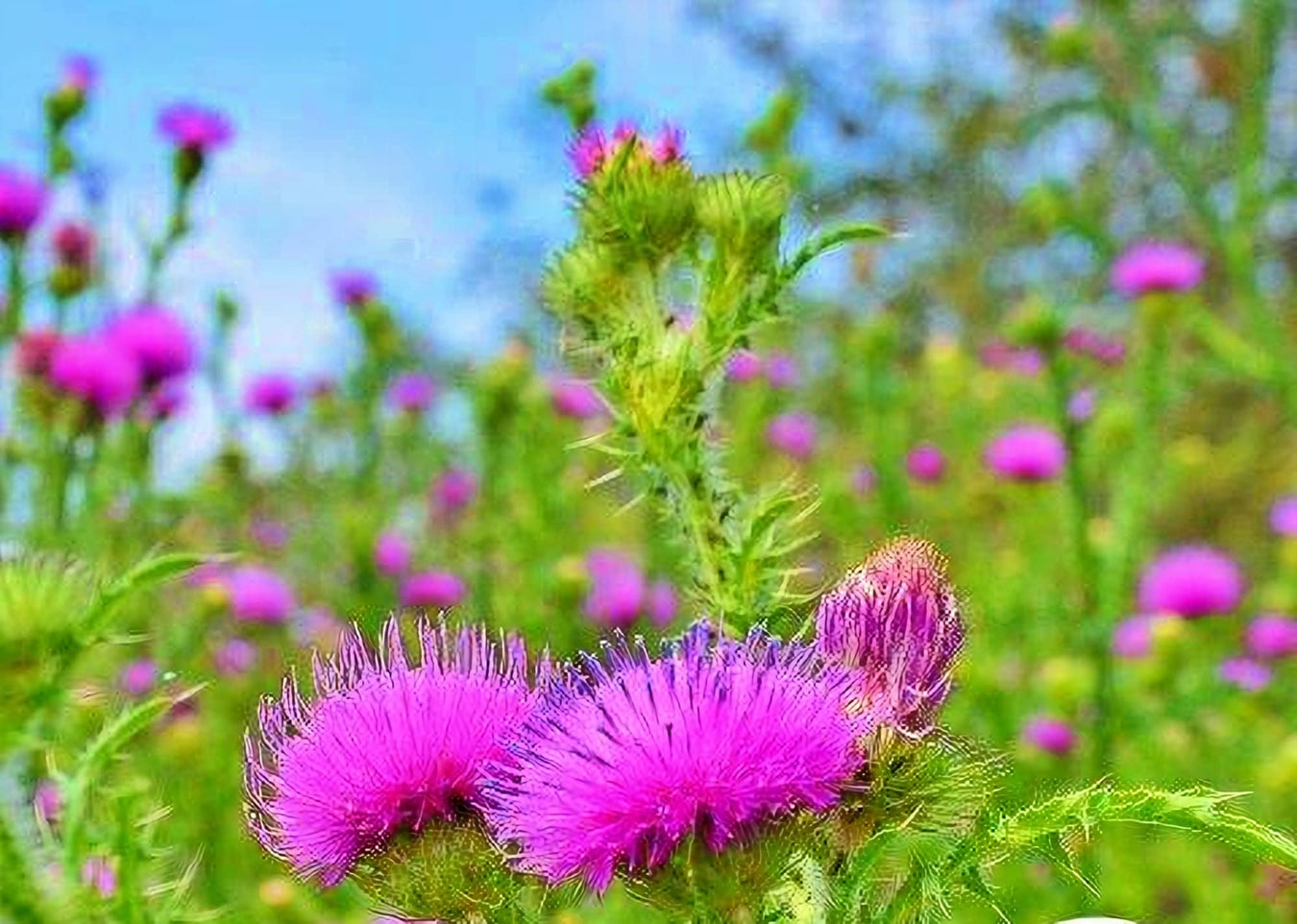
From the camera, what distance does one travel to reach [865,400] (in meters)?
4.56

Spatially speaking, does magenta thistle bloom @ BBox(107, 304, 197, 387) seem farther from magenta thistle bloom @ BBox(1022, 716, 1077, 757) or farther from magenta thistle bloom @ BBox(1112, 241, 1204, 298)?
magenta thistle bloom @ BBox(1112, 241, 1204, 298)

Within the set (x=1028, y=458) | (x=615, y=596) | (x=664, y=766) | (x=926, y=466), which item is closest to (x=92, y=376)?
(x=615, y=596)

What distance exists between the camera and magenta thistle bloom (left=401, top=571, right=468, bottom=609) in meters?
4.20

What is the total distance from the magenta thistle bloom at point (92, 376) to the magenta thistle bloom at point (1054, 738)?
187 cm

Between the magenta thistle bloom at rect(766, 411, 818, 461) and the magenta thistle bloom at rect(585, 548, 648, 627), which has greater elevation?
the magenta thistle bloom at rect(766, 411, 818, 461)

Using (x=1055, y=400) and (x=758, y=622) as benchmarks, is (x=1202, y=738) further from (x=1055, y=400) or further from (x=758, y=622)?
(x=758, y=622)

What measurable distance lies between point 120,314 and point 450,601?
0.94 meters

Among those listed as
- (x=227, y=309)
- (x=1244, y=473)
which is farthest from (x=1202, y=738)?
(x=1244, y=473)

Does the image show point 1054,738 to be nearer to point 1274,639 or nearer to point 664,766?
point 1274,639

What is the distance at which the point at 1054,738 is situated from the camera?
367cm

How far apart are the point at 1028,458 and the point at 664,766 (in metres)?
3.59

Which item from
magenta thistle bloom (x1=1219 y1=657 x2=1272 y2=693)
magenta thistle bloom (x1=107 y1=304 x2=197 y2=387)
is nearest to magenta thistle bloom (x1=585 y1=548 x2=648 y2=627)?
magenta thistle bloom (x1=107 y1=304 x2=197 y2=387)

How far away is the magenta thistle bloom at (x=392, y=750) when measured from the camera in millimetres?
1062

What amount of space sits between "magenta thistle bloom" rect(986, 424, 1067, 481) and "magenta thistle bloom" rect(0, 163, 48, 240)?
87.1 inches
